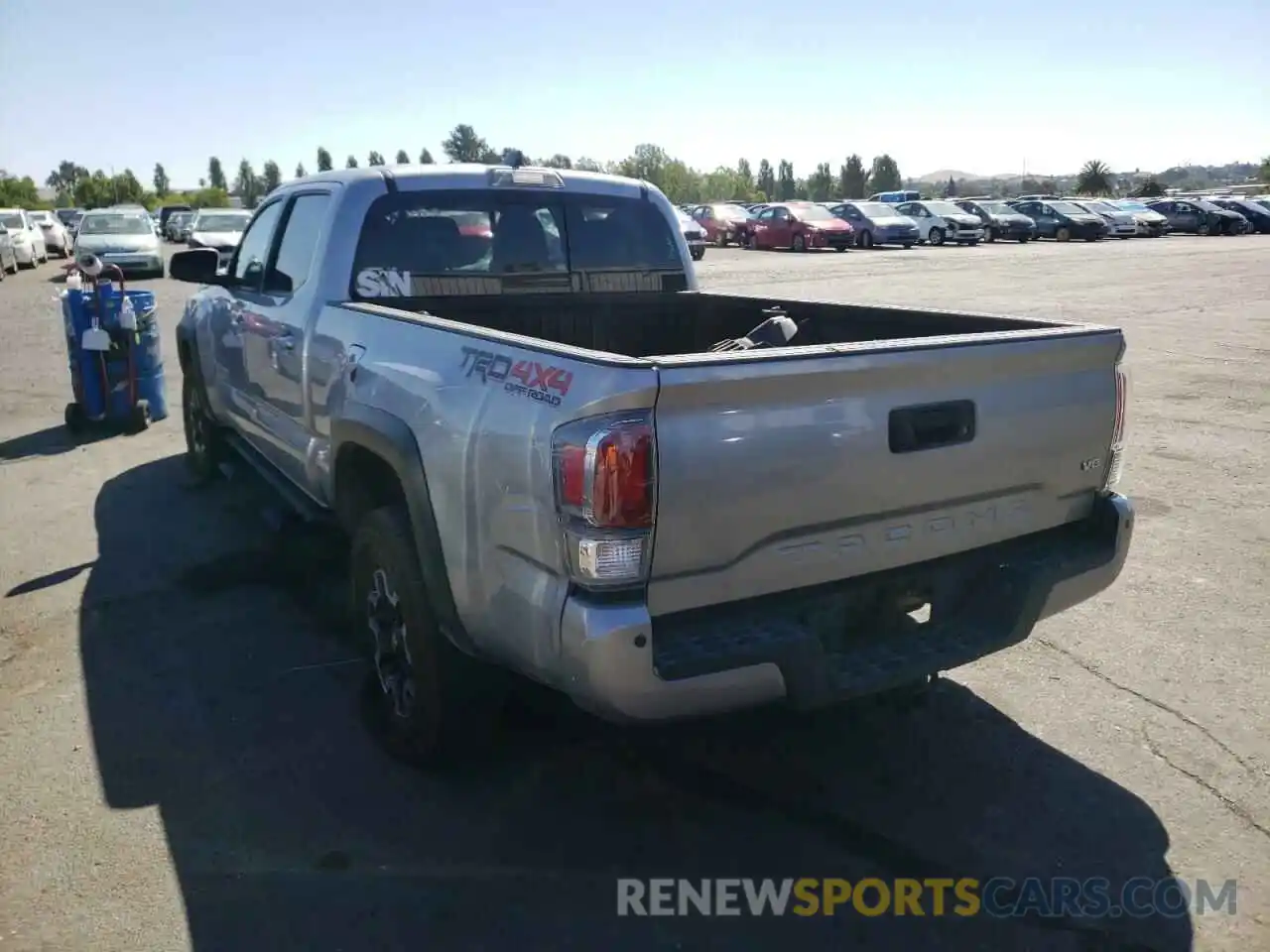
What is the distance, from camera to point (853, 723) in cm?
392

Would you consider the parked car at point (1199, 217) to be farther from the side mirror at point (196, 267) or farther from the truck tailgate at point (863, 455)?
the truck tailgate at point (863, 455)

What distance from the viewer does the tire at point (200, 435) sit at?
7020mm

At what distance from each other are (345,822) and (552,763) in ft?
2.38

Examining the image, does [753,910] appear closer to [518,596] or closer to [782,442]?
[518,596]

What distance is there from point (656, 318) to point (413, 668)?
2278mm

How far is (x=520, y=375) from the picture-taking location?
9.36 feet

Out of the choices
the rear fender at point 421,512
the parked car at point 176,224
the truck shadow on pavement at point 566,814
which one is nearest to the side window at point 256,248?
the truck shadow on pavement at point 566,814

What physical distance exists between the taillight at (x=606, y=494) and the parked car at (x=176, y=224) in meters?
44.4

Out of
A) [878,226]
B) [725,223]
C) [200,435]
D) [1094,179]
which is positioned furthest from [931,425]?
[1094,179]

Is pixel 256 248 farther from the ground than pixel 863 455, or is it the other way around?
pixel 256 248

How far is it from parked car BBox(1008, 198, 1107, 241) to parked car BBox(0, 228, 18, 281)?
35387 millimetres

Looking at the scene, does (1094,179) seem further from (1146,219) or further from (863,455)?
(863,455)

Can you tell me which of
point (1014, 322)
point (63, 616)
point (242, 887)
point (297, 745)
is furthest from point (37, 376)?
point (1014, 322)

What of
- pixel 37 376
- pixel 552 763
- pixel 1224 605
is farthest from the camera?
pixel 37 376
